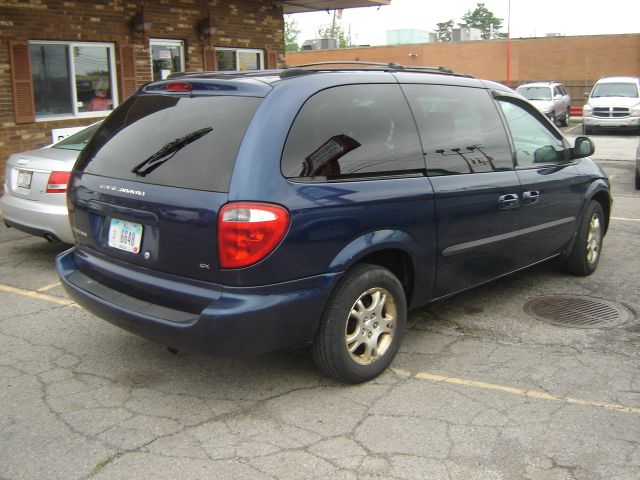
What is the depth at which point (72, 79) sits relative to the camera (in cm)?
1155

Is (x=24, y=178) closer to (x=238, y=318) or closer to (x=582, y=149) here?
(x=238, y=318)

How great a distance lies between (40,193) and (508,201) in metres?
4.27

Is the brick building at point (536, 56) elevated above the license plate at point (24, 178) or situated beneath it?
elevated above

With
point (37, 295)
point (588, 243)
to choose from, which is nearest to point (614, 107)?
point (588, 243)

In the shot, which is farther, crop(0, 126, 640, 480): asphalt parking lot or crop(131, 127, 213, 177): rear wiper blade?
crop(131, 127, 213, 177): rear wiper blade

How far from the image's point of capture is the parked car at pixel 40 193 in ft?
20.6

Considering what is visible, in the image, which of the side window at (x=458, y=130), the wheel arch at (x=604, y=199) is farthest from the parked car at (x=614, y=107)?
the side window at (x=458, y=130)

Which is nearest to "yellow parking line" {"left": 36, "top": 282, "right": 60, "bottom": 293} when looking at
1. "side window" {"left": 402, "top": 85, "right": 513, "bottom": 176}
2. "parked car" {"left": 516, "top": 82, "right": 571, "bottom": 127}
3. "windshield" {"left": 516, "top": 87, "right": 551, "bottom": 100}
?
"side window" {"left": 402, "top": 85, "right": 513, "bottom": 176}

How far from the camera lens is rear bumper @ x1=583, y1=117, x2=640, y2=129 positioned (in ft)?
73.7

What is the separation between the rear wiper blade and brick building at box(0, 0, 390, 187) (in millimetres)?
7737

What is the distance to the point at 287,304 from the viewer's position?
345cm

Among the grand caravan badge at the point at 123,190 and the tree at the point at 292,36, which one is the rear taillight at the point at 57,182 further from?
the tree at the point at 292,36

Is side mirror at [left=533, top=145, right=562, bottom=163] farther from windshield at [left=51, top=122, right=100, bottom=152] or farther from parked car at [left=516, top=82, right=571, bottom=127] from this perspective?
parked car at [left=516, top=82, right=571, bottom=127]

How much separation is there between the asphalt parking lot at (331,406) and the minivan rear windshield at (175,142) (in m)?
1.22
